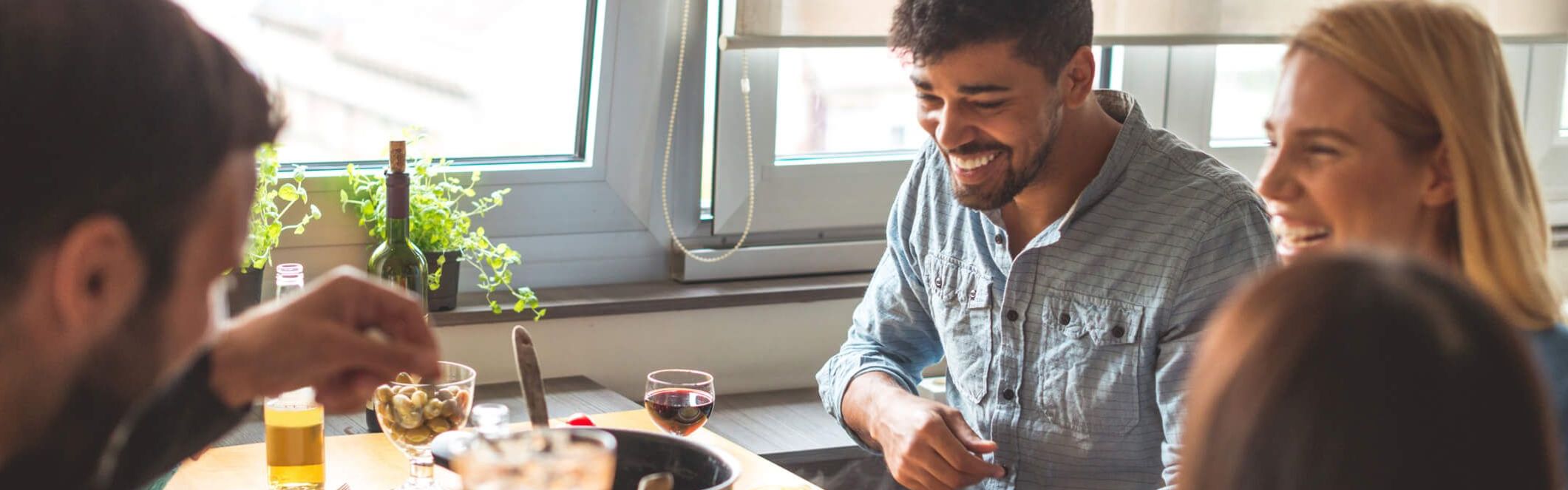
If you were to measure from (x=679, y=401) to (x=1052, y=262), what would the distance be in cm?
49

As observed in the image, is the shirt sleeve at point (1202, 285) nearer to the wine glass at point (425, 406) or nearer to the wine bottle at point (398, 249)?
the wine glass at point (425, 406)

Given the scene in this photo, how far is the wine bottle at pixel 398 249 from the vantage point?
6.68ft

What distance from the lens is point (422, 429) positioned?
1.57 metres

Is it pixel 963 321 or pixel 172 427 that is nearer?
pixel 172 427

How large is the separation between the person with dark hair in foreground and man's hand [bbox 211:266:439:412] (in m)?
0.59

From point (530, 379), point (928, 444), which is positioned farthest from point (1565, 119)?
point (530, 379)

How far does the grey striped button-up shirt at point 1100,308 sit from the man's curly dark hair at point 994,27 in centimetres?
13

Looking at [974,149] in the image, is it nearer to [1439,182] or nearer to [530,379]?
[1439,182]

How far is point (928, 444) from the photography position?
177 centimetres

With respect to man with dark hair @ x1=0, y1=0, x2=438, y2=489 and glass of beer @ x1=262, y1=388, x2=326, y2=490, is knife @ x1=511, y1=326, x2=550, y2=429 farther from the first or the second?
glass of beer @ x1=262, y1=388, x2=326, y2=490

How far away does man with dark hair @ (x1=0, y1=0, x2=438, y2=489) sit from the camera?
2.46 feet

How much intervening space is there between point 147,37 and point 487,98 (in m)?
1.87

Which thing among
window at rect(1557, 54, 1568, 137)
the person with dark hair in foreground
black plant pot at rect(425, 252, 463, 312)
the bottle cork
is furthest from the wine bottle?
window at rect(1557, 54, 1568, 137)

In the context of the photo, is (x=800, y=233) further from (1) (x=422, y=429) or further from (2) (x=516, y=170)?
(1) (x=422, y=429)
